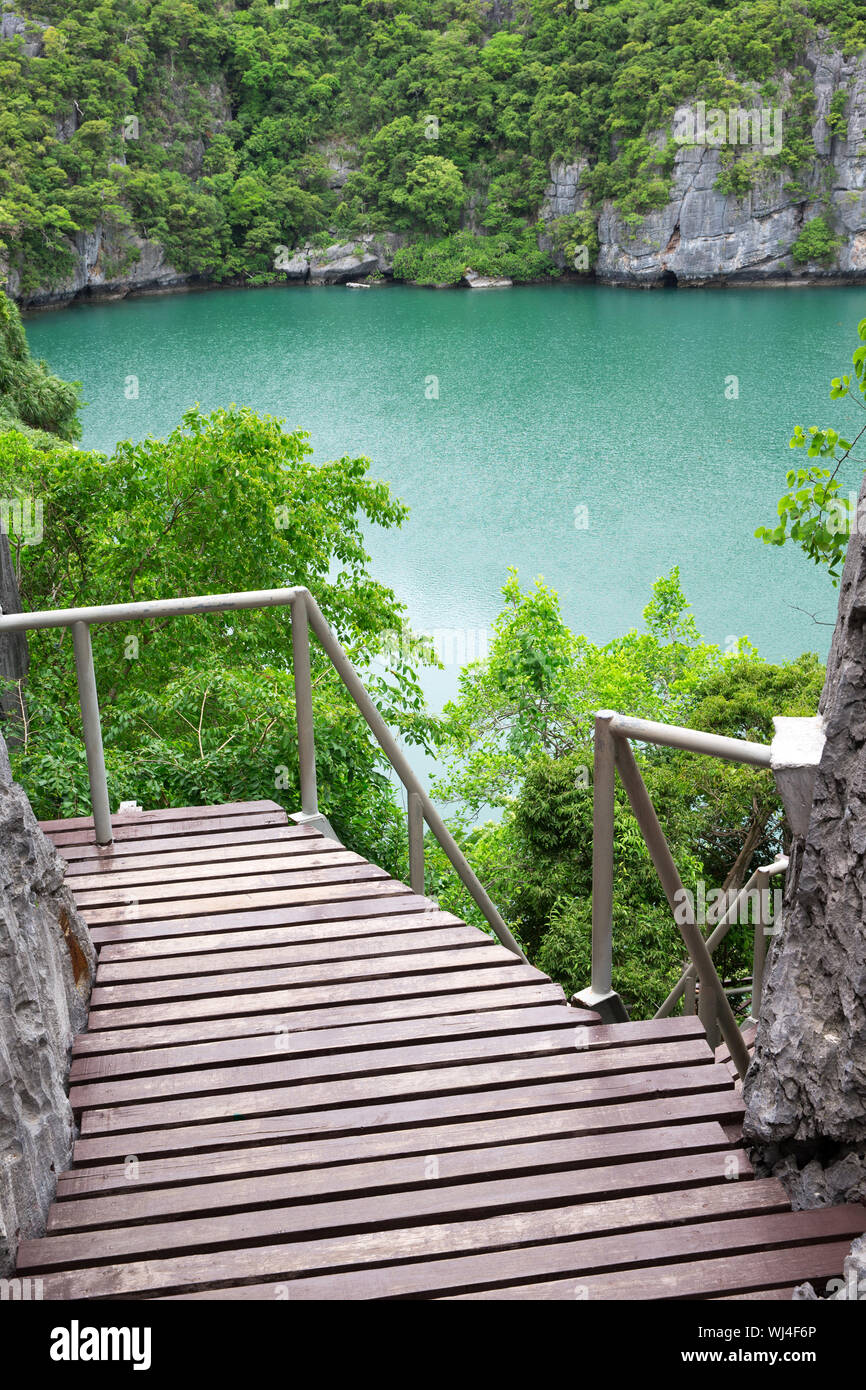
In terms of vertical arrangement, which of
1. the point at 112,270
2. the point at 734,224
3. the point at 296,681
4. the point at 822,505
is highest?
the point at 734,224

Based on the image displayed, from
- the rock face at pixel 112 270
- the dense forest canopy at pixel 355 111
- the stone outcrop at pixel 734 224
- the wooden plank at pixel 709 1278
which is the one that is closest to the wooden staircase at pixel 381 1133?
the wooden plank at pixel 709 1278

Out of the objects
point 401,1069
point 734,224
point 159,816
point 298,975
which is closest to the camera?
point 401,1069

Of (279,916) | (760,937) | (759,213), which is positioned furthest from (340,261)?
(760,937)

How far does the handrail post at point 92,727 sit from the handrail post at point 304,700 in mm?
538

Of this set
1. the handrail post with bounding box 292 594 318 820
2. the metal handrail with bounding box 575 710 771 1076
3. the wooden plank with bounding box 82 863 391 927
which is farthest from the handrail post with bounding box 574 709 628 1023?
the handrail post with bounding box 292 594 318 820

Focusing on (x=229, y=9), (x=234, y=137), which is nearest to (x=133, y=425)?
(x=234, y=137)

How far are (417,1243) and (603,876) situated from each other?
90cm

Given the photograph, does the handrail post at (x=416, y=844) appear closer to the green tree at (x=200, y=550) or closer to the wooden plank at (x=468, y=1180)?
the wooden plank at (x=468, y=1180)

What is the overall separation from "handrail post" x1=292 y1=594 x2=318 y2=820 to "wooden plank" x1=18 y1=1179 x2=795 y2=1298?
1499 millimetres

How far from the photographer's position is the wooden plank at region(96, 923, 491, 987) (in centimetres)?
271

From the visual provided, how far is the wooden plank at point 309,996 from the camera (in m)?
2.56

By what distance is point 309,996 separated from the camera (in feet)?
8.64

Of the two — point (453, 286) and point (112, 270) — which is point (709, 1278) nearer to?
point (453, 286)

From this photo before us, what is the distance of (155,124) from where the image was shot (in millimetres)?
51219
